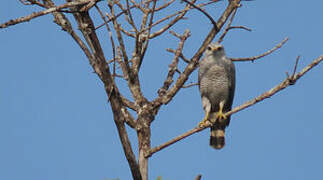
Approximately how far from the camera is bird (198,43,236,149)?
6.13 metres

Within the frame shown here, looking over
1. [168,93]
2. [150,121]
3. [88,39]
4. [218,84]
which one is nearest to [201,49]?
[168,93]

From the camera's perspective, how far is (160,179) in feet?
10.8

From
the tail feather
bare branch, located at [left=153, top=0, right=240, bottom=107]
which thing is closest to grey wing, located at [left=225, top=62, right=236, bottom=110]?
the tail feather

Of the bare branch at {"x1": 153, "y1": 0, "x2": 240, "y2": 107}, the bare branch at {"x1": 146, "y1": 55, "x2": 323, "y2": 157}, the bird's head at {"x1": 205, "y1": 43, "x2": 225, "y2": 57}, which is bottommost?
the bare branch at {"x1": 146, "y1": 55, "x2": 323, "y2": 157}

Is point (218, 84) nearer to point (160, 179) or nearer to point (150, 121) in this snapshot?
point (150, 121)

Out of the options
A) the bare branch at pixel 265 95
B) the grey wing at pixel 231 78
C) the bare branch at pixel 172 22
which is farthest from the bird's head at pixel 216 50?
the bare branch at pixel 265 95

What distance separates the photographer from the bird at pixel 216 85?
613cm

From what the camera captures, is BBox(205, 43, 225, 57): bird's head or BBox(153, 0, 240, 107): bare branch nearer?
BBox(153, 0, 240, 107): bare branch

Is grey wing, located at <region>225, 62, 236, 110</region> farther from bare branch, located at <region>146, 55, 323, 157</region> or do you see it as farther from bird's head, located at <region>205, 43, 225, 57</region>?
bare branch, located at <region>146, 55, 323, 157</region>

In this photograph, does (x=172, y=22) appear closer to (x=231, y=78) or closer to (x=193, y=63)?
(x=193, y=63)

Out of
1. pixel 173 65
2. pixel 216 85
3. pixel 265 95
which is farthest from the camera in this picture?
pixel 216 85

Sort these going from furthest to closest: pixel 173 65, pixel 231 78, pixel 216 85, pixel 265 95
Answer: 1. pixel 231 78
2. pixel 216 85
3. pixel 173 65
4. pixel 265 95

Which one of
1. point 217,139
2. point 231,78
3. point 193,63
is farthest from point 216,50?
point 193,63

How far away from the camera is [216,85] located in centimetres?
610
